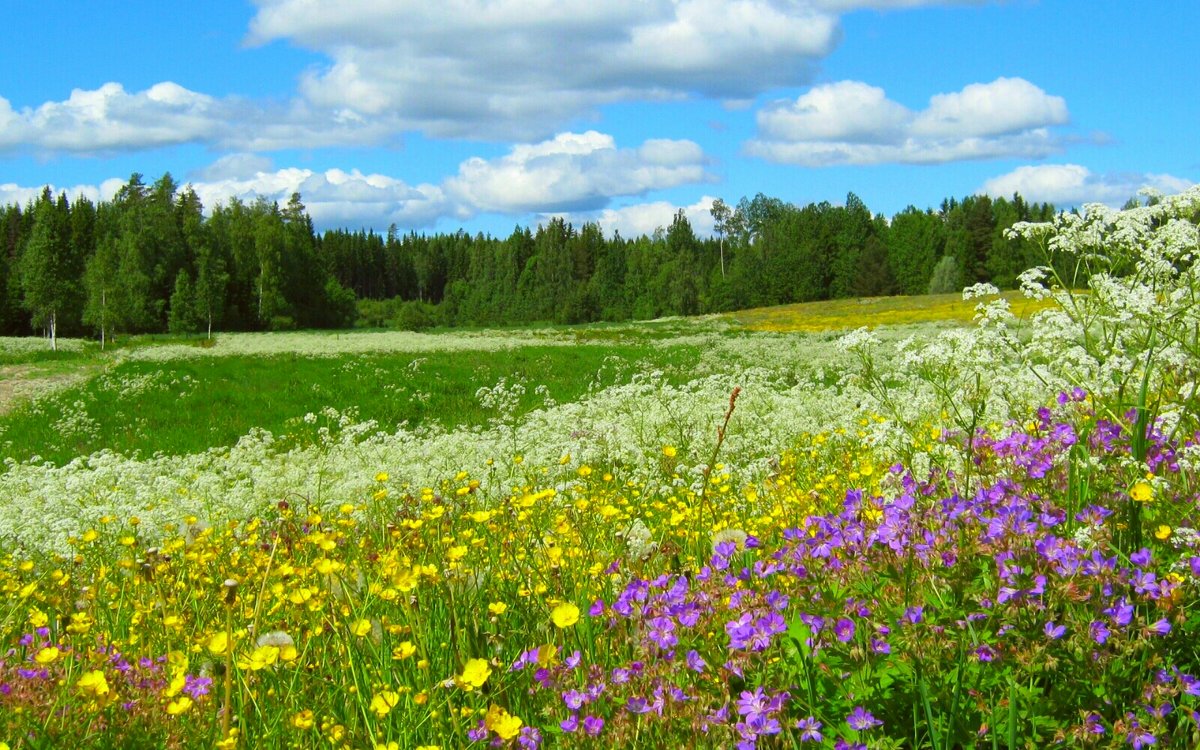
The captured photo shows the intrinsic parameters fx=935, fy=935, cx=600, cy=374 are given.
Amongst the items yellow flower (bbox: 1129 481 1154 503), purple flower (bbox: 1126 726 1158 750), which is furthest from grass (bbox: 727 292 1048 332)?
purple flower (bbox: 1126 726 1158 750)

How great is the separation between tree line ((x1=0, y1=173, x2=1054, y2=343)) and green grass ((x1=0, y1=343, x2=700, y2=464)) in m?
31.8

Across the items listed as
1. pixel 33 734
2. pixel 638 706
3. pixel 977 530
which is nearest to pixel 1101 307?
pixel 977 530

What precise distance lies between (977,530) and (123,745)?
2.64 metres

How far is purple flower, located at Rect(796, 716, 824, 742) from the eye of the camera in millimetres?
2262

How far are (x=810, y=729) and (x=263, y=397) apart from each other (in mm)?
17944

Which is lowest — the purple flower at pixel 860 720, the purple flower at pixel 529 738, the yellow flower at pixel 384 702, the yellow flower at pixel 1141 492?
the purple flower at pixel 529 738

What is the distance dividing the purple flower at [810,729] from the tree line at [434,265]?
168 ft

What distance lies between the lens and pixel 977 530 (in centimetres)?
286

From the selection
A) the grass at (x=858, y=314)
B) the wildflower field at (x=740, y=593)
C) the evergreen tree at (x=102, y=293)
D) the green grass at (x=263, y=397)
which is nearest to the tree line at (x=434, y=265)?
the evergreen tree at (x=102, y=293)

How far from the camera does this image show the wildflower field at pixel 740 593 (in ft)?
8.02

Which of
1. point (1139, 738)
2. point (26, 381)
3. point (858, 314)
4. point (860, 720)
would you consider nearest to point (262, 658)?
point (860, 720)

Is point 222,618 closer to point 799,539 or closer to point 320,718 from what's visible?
point 320,718

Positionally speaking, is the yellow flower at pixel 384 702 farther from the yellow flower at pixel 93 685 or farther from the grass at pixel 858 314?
the grass at pixel 858 314

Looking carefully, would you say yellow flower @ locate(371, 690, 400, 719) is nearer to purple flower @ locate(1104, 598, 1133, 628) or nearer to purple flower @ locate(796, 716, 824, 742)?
purple flower @ locate(796, 716, 824, 742)
